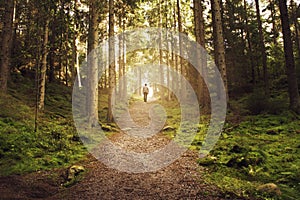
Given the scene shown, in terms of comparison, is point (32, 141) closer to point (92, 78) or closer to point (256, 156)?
point (92, 78)

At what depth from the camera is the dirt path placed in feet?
17.4

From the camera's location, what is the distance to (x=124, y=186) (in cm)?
595

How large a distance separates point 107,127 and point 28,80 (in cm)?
1136

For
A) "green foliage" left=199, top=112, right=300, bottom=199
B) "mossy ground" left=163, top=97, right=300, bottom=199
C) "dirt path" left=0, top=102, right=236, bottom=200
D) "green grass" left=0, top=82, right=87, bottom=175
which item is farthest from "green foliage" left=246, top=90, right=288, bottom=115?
"green grass" left=0, top=82, right=87, bottom=175

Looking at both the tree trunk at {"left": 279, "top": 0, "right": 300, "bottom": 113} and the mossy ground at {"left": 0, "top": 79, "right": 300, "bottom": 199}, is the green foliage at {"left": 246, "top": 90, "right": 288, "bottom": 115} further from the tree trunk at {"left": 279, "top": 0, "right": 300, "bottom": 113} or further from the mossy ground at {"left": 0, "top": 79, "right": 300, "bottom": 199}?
the tree trunk at {"left": 279, "top": 0, "right": 300, "bottom": 113}

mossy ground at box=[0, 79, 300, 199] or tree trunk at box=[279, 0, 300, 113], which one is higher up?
tree trunk at box=[279, 0, 300, 113]

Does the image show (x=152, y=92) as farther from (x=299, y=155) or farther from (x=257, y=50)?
(x=299, y=155)

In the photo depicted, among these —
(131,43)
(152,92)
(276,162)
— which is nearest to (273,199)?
(276,162)

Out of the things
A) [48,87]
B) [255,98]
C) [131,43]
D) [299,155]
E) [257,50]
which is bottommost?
[299,155]

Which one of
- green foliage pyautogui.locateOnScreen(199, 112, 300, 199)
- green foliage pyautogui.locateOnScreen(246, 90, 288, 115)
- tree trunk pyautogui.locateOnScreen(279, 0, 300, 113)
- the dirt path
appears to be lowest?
the dirt path

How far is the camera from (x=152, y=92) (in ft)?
211

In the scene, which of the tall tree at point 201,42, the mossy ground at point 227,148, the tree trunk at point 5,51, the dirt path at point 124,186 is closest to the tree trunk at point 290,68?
the mossy ground at point 227,148

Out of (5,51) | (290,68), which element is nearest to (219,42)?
(290,68)

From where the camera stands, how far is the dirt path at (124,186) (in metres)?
5.30
